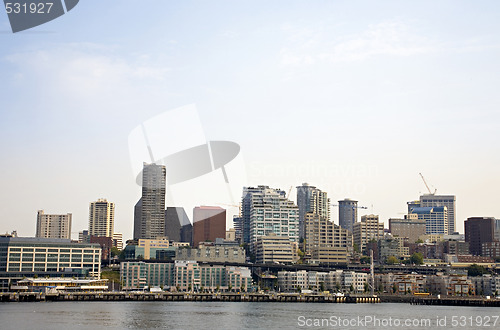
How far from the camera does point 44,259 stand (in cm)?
12275

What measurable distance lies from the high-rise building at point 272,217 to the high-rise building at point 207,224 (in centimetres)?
1511

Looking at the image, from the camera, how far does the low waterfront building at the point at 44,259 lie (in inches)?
4712

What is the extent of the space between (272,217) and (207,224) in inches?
1042

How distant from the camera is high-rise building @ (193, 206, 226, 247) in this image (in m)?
194

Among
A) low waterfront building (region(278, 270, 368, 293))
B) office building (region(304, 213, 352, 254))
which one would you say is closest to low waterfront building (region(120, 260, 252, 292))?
low waterfront building (region(278, 270, 368, 293))

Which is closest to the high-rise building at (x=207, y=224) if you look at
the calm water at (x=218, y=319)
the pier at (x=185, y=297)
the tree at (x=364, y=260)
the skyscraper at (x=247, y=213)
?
the skyscraper at (x=247, y=213)

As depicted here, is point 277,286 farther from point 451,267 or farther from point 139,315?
point 139,315

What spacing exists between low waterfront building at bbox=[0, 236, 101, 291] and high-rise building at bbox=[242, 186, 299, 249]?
5209 cm

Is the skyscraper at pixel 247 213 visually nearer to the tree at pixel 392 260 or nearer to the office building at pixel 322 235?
the office building at pixel 322 235

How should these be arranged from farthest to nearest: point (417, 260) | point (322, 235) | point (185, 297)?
point (417, 260) → point (322, 235) → point (185, 297)

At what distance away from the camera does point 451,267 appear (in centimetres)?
17050

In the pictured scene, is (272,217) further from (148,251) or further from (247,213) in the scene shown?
(148,251)

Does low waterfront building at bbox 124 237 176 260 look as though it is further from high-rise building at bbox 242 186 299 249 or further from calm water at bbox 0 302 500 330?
calm water at bbox 0 302 500 330

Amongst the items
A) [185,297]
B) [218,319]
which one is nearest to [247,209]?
[185,297]
